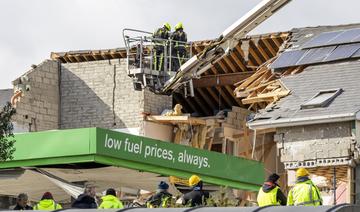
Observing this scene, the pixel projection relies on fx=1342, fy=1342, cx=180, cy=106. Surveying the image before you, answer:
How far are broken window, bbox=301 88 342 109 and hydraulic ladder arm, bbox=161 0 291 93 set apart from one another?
3384mm

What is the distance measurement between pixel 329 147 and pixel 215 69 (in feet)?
33.4

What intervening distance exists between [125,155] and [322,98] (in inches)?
276

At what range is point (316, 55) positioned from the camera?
37.3 metres

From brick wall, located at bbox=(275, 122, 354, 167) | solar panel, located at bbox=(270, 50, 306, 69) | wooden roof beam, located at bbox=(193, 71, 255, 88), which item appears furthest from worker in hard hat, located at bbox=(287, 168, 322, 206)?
wooden roof beam, located at bbox=(193, 71, 255, 88)

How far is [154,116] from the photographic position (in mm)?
40812

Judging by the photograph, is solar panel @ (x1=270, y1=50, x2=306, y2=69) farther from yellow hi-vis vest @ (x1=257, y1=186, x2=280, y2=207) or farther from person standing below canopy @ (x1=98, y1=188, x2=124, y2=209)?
yellow hi-vis vest @ (x1=257, y1=186, x2=280, y2=207)

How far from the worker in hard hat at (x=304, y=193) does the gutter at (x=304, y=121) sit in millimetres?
11501

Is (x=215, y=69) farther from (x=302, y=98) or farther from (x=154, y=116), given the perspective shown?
(x=302, y=98)

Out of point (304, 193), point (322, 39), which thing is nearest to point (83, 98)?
point (322, 39)

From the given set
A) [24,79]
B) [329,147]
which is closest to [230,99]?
[24,79]

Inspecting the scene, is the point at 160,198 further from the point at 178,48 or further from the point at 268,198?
the point at 178,48

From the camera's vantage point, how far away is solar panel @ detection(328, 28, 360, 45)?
3719cm

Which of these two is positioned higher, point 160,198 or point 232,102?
point 232,102

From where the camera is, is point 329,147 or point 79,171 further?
point 329,147
